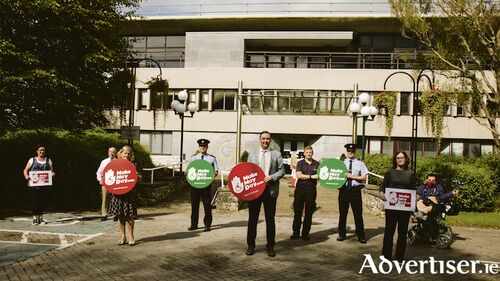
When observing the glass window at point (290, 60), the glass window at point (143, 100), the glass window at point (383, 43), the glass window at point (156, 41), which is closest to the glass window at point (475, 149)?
the glass window at point (383, 43)

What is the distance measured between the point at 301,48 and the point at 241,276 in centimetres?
2895

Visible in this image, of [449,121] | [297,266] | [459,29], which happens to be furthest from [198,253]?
[449,121]

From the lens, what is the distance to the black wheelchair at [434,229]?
8.49 m

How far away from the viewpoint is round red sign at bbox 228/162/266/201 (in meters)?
7.39

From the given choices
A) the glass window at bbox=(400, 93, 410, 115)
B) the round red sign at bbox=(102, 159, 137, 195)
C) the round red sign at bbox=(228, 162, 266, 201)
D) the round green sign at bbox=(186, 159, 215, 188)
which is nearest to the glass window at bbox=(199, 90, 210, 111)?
the glass window at bbox=(400, 93, 410, 115)

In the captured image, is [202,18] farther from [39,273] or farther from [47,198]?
[39,273]

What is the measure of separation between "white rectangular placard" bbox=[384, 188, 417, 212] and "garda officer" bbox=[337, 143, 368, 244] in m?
1.49

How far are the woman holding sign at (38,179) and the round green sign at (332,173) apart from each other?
6430mm

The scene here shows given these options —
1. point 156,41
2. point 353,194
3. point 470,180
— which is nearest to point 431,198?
point 353,194

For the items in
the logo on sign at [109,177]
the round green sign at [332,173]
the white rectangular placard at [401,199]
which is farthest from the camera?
the round green sign at [332,173]

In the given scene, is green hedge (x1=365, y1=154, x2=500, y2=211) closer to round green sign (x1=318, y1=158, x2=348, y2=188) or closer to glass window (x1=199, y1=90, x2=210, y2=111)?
round green sign (x1=318, y1=158, x2=348, y2=188)

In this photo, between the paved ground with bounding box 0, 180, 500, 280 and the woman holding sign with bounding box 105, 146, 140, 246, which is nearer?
the paved ground with bounding box 0, 180, 500, 280

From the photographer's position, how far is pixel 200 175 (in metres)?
9.55

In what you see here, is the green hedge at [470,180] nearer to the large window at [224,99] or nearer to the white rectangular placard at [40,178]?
the white rectangular placard at [40,178]
